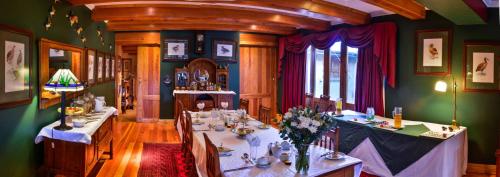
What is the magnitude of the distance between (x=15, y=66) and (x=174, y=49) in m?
4.49

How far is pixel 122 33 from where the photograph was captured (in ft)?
24.2

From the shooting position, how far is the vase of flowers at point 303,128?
2.13 m

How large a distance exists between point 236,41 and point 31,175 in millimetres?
5077

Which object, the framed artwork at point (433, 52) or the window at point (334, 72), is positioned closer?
the framed artwork at point (433, 52)

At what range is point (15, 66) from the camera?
2814 millimetres

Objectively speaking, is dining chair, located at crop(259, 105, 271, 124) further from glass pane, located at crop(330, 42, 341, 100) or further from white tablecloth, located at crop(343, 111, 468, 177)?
glass pane, located at crop(330, 42, 341, 100)

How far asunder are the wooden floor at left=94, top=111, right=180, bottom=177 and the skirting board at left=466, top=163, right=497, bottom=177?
4357mm

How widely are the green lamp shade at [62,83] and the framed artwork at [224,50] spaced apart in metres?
4.21

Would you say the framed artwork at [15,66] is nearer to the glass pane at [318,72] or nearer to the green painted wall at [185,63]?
the green painted wall at [185,63]

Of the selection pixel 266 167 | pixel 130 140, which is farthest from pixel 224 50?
pixel 266 167

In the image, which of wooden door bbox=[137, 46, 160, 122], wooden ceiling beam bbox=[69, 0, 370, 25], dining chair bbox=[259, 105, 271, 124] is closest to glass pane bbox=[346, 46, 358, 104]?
wooden ceiling beam bbox=[69, 0, 370, 25]

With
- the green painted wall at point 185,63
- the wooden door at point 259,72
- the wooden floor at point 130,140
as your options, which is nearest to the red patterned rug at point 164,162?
the wooden floor at point 130,140

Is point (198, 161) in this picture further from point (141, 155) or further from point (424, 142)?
point (424, 142)

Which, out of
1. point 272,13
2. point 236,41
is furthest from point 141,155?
point 236,41
